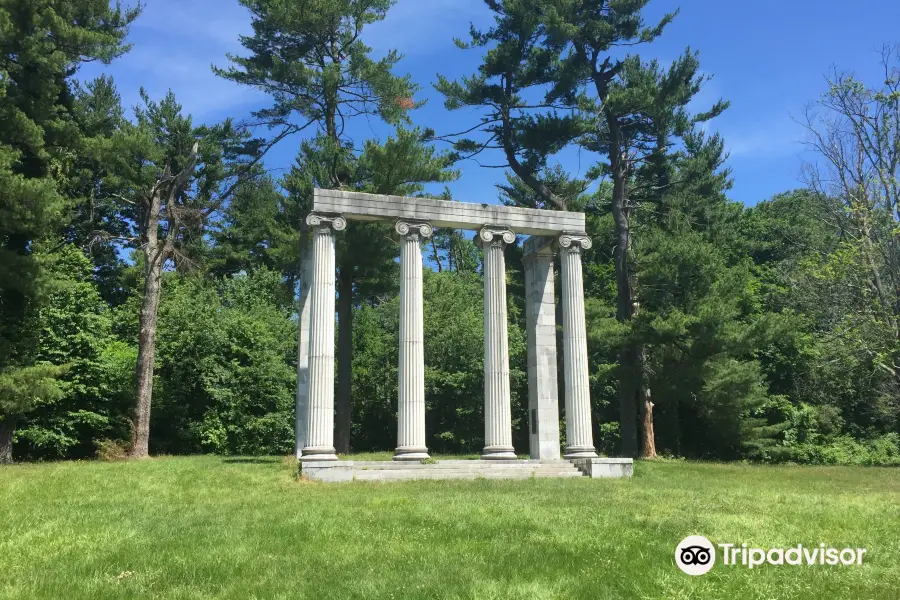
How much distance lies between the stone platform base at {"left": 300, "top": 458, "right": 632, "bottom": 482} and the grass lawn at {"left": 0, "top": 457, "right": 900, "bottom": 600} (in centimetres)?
362

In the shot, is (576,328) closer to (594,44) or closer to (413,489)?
(413,489)

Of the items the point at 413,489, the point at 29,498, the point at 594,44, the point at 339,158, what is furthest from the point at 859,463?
the point at 29,498

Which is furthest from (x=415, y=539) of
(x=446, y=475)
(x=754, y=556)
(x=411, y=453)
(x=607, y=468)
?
(x=607, y=468)

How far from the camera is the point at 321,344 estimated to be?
84.5 ft

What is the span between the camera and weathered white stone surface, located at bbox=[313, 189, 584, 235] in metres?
27.1

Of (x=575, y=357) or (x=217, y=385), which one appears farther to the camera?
(x=217, y=385)

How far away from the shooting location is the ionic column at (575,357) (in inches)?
1107

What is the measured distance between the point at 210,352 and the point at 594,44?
28.9 metres

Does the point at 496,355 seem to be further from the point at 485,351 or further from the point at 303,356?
the point at 303,356

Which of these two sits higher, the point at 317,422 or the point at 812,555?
the point at 317,422

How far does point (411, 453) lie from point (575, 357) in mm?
8098

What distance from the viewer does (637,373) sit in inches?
1459

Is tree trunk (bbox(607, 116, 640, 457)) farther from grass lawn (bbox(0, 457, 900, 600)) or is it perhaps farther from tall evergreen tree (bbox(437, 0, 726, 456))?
grass lawn (bbox(0, 457, 900, 600))

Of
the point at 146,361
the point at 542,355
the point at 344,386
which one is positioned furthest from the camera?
the point at 344,386
